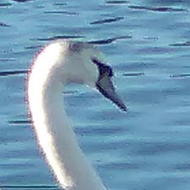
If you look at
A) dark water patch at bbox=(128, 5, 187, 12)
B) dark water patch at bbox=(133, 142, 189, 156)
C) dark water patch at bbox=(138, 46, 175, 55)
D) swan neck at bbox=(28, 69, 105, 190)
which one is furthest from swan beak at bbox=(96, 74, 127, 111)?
dark water patch at bbox=(128, 5, 187, 12)

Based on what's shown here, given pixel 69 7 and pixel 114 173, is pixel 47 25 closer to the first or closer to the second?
pixel 69 7

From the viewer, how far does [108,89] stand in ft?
34.2

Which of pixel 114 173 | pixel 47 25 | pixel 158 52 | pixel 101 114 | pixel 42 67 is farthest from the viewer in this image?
pixel 47 25

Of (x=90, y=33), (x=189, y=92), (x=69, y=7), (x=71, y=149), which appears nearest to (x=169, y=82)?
(x=189, y=92)

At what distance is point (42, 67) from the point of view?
998cm

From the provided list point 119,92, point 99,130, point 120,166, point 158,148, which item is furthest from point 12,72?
point 120,166

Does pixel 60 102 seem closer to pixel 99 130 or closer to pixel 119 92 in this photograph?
pixel 99 130

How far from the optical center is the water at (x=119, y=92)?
13.2 metres

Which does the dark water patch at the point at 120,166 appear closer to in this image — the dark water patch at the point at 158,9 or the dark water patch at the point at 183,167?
the dark water patch at the point at 183,167

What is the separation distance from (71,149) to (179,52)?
6.70 m

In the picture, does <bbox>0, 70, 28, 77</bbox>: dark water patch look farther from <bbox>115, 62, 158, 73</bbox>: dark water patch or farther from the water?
<bbox>115, 62, 158, 73</bbox>: dark water patch

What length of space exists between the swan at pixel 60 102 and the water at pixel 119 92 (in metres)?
2.70

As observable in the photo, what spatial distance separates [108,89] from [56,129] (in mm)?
577

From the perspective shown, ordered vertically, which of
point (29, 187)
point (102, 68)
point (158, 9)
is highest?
point (158, 9)
